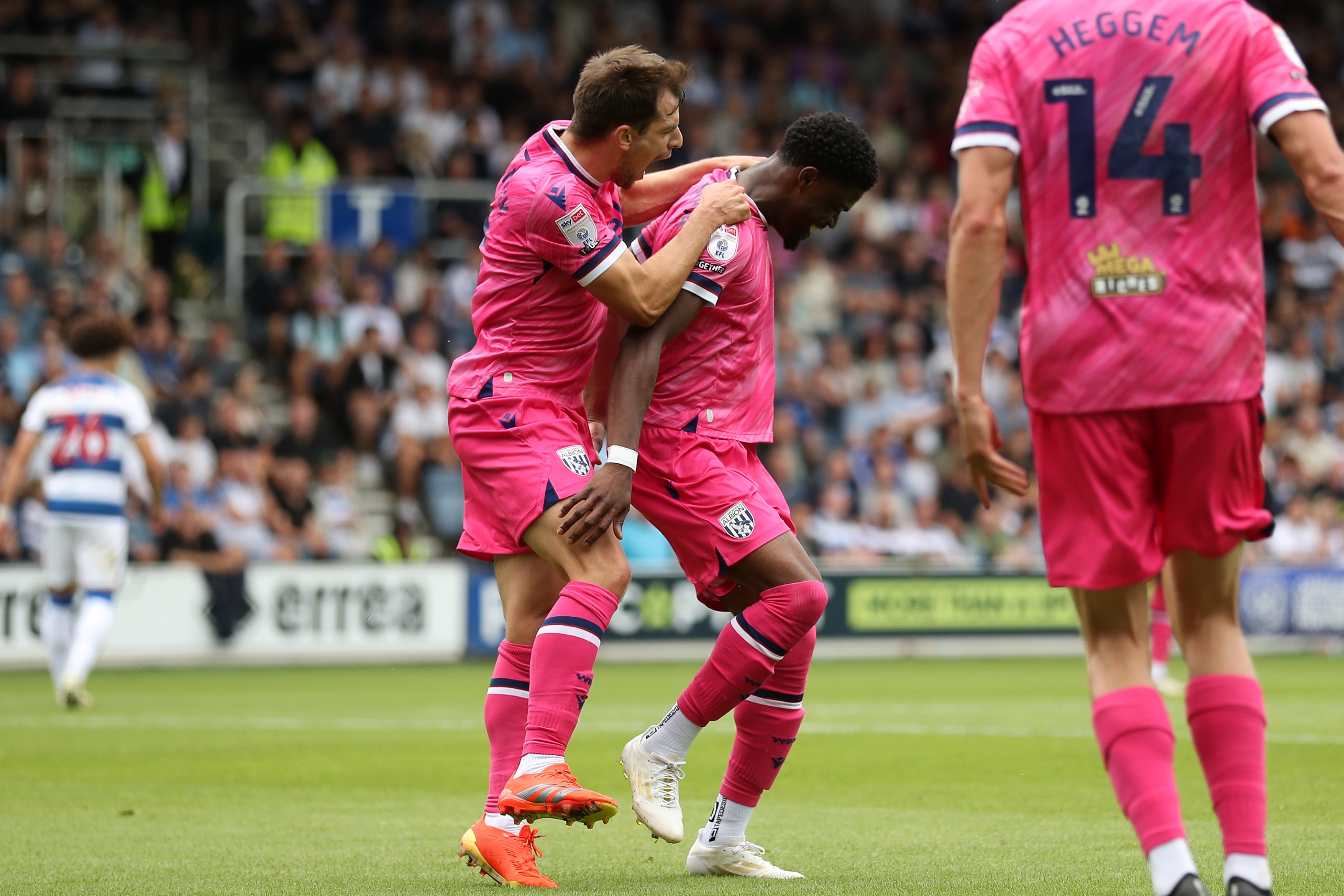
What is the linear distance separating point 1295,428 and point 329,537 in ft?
39.2

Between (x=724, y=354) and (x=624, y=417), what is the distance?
20.5 inches

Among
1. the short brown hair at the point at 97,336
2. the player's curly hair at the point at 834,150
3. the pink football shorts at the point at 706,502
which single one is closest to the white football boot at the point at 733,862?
the pink football shorts at the point at 706,502

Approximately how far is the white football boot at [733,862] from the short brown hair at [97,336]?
22.7 feet

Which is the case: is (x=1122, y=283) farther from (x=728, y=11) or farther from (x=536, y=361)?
(x=728, y=11)

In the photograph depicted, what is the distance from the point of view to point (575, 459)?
5.21 m

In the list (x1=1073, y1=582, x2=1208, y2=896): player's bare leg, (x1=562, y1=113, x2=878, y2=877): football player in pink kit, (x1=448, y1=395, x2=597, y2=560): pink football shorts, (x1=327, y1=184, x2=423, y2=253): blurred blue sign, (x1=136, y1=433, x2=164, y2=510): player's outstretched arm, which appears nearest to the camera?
(x1=1073, y1=582, x2=1208, y2=896): player's bare leg

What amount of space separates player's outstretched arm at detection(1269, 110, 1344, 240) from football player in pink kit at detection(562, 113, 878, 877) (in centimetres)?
187

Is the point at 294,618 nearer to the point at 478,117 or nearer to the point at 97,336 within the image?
the point at 97,336

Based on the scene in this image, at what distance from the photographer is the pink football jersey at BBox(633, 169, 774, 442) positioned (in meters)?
5.48

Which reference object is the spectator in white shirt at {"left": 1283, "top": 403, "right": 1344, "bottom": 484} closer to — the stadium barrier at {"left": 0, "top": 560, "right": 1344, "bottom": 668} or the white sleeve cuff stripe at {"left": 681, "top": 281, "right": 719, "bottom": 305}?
the stadium barrier at {"left": 0, "top": 560, "right": 1344, "bottom": 668}

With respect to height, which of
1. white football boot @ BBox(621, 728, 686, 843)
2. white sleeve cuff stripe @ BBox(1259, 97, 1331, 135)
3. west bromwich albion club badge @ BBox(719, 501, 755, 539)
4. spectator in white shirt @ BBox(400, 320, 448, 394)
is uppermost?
white sleeve cuff stripe @ BBox(1259, 97, 1331, 135)

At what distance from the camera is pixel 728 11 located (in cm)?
2623

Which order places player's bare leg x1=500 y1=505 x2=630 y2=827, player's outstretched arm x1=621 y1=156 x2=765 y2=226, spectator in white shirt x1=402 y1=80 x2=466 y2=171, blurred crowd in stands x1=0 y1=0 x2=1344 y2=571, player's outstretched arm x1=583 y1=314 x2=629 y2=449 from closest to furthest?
1. player's bare leg x1=500 y1=505 x2=630 y2=827
2. player's outstretched arm x1=583 y1=314 x2=629 y2=449
3. player's outstretched arm x1=621 y1=156 x2=765 y2=226
4. blurred crowd in stands x1=0 y1=0 x2=1344 y2=571
5. spectator in white shirt x1=402 y1=80 x2=466 y2=171

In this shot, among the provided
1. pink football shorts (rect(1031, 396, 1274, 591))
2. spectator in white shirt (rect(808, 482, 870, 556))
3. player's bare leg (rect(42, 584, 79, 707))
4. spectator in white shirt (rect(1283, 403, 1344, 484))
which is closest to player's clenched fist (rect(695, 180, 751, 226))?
pink football shorts (rect(1031, 396, 1274, 591))
